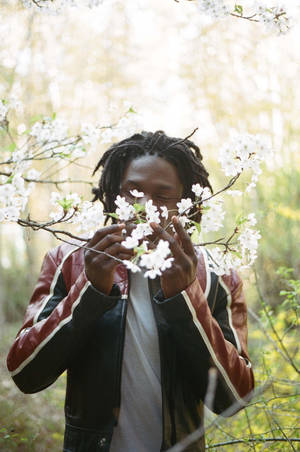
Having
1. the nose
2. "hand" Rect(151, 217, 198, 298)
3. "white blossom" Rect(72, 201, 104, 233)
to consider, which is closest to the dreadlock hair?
the nose

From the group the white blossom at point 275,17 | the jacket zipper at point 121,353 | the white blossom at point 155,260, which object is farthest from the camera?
the white blossom at point 275,17

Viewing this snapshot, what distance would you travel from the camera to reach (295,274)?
14.7ft

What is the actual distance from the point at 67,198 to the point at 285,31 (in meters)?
1.03

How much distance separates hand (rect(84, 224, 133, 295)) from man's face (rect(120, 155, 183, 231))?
10.9 inches

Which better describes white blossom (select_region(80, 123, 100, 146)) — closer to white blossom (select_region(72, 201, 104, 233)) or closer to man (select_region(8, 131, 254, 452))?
man (select_region(8, 131, 254, 452))

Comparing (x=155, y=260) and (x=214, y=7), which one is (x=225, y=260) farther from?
(x=214, y=7)

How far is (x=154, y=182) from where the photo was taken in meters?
1.49

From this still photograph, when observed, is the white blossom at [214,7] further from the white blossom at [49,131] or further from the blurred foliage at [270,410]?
the blurred foliage at [270,410]

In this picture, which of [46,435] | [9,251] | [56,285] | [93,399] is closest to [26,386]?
[93,399]

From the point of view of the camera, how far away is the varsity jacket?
130 centimetres

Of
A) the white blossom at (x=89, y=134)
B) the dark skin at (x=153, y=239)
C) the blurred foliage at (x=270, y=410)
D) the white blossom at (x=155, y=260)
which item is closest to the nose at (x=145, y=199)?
the dark skin at (x=153, y=239)

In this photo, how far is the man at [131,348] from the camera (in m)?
1.28

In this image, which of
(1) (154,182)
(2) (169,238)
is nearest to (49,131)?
(1) (154,182)

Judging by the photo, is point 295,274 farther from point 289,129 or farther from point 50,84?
point 50,84
